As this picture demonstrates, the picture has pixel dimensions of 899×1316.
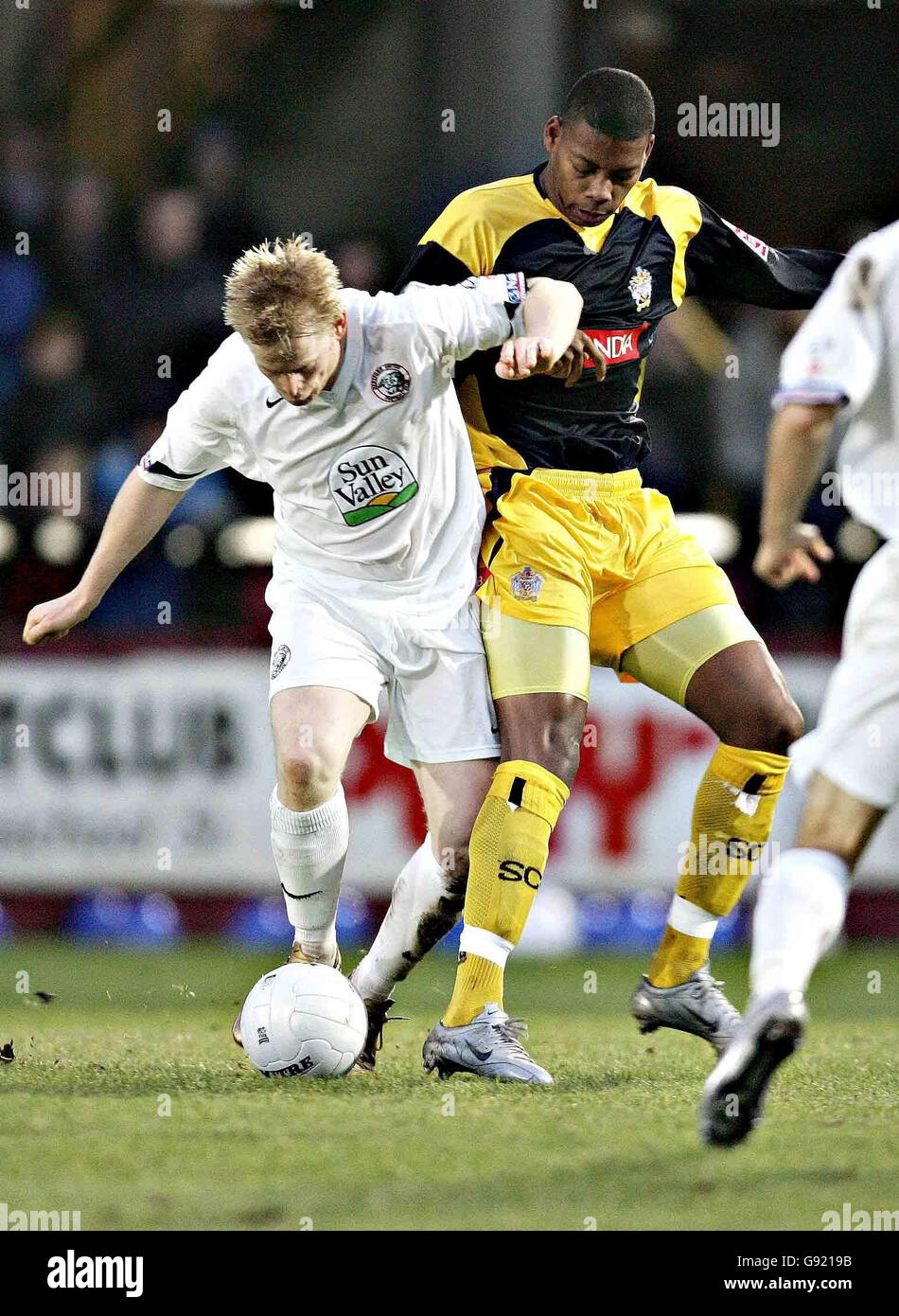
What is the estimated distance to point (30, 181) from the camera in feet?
34.4

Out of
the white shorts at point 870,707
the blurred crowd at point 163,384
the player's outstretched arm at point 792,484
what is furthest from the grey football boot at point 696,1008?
the blurred crowd at point 163,384

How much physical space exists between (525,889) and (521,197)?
6.15 feet

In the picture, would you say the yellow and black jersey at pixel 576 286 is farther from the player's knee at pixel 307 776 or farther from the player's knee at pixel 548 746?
the player's knee at pixel 307 776

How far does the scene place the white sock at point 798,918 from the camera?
345 cm

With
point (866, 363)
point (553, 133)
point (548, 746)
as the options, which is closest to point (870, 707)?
point (866, 363)

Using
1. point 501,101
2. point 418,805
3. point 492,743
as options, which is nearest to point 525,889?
point 492,743

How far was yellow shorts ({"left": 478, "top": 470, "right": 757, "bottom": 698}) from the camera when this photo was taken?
4.91 m

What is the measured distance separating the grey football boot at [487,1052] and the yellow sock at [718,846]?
2.17 feet

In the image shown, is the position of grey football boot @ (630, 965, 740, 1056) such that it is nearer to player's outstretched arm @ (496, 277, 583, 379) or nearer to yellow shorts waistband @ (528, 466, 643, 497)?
yellow shorts waistband @ (528, 466, 643, 497)

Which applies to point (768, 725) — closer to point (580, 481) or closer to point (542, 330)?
point (580, 481)

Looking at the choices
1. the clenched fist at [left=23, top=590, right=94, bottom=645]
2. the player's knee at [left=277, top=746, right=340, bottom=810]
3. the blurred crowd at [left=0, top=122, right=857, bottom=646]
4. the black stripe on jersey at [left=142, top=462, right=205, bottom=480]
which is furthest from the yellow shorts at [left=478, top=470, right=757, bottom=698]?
the blurred crowd at [left=0, top=122, right=857, bottom=646]

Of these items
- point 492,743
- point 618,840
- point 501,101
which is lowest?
point 618,840

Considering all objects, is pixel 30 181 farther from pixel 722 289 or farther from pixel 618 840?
pixel 722 289

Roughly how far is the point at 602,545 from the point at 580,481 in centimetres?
19
